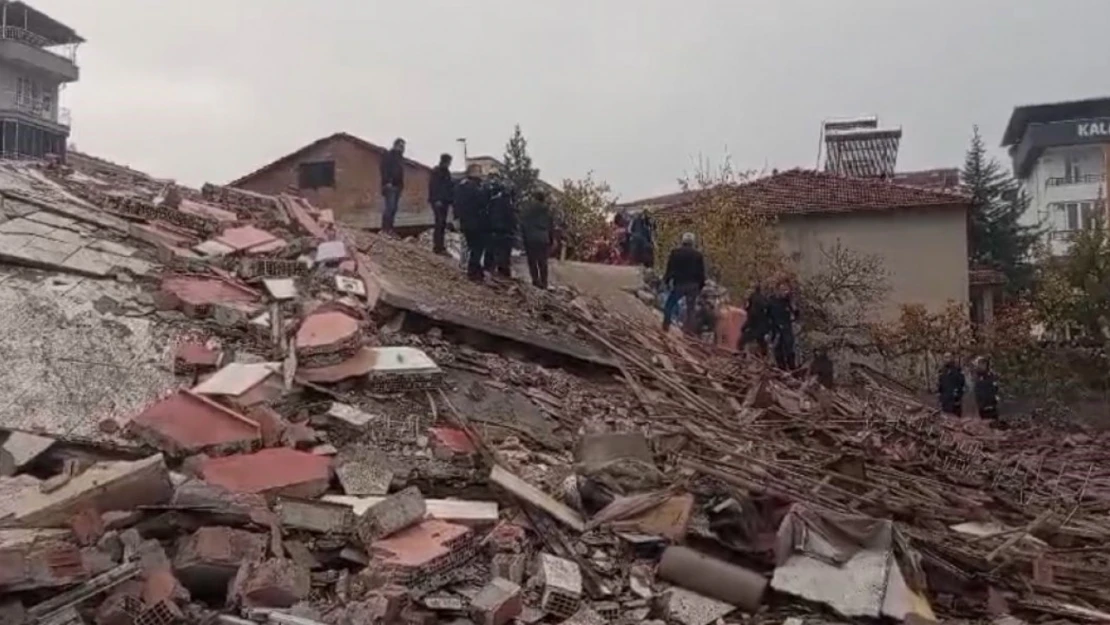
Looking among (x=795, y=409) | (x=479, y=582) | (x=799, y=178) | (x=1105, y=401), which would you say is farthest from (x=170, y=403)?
(x=799, y=178)

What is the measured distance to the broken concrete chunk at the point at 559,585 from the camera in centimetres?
547

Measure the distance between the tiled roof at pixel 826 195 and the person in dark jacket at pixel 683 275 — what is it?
42.0ft

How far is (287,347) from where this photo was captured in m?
8.29

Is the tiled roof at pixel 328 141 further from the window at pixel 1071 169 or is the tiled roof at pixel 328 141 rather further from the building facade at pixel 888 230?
the window at pixel 1071 169

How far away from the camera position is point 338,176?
28.4 meters

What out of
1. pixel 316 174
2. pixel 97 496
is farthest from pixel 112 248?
pixel 316 174

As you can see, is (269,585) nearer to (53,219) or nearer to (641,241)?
(53,219)

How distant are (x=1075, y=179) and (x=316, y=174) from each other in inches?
1467

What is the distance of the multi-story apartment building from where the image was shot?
39281mm

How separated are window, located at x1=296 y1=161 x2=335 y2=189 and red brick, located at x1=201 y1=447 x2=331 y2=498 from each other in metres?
22.8

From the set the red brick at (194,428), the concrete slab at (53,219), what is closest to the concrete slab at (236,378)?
the red brick at (194,428)

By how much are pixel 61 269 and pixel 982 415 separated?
478 inches

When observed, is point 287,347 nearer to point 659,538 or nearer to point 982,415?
point 659,538

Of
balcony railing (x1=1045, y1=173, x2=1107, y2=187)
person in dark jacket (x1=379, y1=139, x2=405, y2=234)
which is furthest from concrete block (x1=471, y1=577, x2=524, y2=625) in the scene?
balcony railing (x1=1045, y1=173, x2=1107, y2=187)
